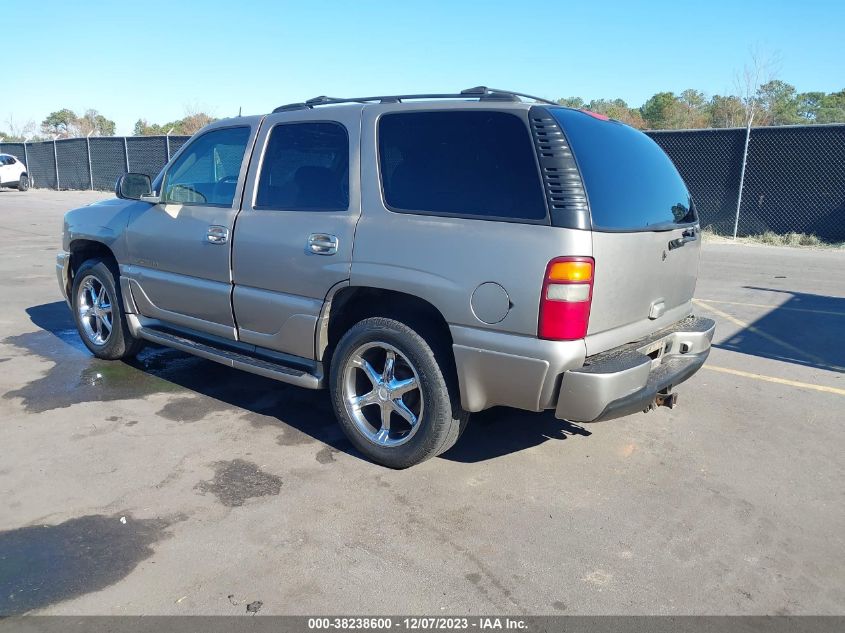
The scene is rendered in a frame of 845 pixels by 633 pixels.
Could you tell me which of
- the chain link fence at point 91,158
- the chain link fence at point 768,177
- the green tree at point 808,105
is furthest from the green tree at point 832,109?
the chain link fence at point 91,158

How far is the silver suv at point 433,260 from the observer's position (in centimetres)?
320

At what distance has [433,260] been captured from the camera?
3.44m

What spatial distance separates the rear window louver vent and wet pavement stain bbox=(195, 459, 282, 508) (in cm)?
208

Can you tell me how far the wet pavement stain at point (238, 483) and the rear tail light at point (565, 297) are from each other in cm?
171

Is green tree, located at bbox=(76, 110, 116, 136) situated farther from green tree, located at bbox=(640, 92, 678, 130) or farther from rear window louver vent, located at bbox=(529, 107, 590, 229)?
rear window louver vent, located at bbox=(529, 107, 590, 229)

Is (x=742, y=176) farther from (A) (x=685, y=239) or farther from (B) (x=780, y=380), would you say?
(A) (x=685, y=239)

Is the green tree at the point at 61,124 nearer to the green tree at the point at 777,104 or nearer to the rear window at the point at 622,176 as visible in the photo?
the green tree at the point at 777,104

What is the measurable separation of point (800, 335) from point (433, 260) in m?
5.22

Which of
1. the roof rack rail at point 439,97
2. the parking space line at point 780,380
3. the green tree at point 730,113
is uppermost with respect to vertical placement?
the green tree at point 730,113

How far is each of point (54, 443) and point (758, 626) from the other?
155 inches

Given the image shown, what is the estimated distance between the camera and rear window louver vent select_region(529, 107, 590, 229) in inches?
123

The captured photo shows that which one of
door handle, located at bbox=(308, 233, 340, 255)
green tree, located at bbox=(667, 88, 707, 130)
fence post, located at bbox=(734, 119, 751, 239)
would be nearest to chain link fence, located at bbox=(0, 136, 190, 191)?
fence post, located at bbox=(734, 119, 751, 239)

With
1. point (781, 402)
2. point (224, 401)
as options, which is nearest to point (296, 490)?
point (224, 401)

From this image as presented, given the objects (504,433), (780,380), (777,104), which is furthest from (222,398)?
(777,104)
